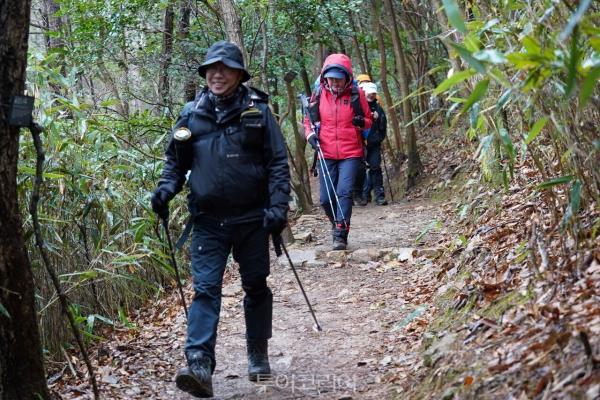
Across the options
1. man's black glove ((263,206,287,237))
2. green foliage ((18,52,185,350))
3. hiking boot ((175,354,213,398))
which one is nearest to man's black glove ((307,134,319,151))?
green foliage ((18,52,185,350))

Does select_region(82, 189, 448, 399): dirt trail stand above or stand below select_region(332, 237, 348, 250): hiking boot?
below

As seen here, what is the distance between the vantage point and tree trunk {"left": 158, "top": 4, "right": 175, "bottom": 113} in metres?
12.3

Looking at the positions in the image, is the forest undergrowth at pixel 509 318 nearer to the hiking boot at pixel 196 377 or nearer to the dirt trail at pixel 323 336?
the dirt trail at pixel 323 336

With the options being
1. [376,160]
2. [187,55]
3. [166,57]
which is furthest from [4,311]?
[376,160]

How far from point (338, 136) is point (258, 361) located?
4.27m

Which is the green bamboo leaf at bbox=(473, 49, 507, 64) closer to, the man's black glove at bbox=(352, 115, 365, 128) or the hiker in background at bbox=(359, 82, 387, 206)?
the man's black glove at bbox=(352, 115, 365, 128)

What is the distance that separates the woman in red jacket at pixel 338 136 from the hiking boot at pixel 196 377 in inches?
174

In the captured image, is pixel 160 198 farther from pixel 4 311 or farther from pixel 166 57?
pixel 166 57

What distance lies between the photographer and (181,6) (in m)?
12.6

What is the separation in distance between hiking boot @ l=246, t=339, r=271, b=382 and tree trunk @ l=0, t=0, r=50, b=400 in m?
1.55

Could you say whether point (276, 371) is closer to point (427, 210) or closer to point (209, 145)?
point (209, 145)

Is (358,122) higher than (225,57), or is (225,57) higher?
(225,57)

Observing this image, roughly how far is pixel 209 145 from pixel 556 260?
7.12ft

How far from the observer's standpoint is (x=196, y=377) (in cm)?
436
